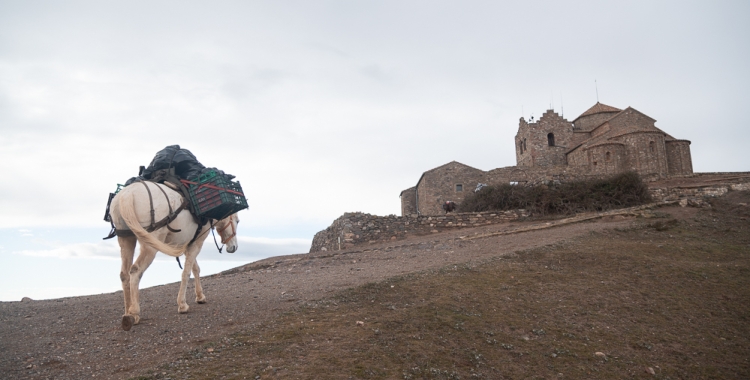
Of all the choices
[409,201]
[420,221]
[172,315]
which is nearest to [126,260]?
[172,315]

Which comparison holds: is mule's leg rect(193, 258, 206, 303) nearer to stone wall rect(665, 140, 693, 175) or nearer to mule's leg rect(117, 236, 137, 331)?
mule's leg rect(117, 236, 137, 331)

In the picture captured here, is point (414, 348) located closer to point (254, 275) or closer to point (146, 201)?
point (146, 201)

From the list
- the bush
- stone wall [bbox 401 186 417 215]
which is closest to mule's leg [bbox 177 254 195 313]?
the bush

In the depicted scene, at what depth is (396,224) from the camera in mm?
22438

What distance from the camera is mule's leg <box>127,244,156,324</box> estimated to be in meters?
7.40

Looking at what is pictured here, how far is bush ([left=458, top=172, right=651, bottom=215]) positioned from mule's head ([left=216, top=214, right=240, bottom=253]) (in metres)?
17.5

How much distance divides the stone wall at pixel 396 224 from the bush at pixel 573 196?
126 centimetres

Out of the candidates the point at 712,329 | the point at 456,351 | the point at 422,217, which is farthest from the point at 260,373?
the point at 422,217

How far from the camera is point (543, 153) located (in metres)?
43.2

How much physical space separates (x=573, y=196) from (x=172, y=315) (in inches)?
816

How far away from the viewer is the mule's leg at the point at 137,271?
7398mm

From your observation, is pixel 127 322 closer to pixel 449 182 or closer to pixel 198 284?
pixel 198 284

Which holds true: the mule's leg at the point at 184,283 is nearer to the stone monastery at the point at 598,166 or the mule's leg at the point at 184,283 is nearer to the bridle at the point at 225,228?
the bridle at the point at 225,228

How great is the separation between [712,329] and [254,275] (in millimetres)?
11714
